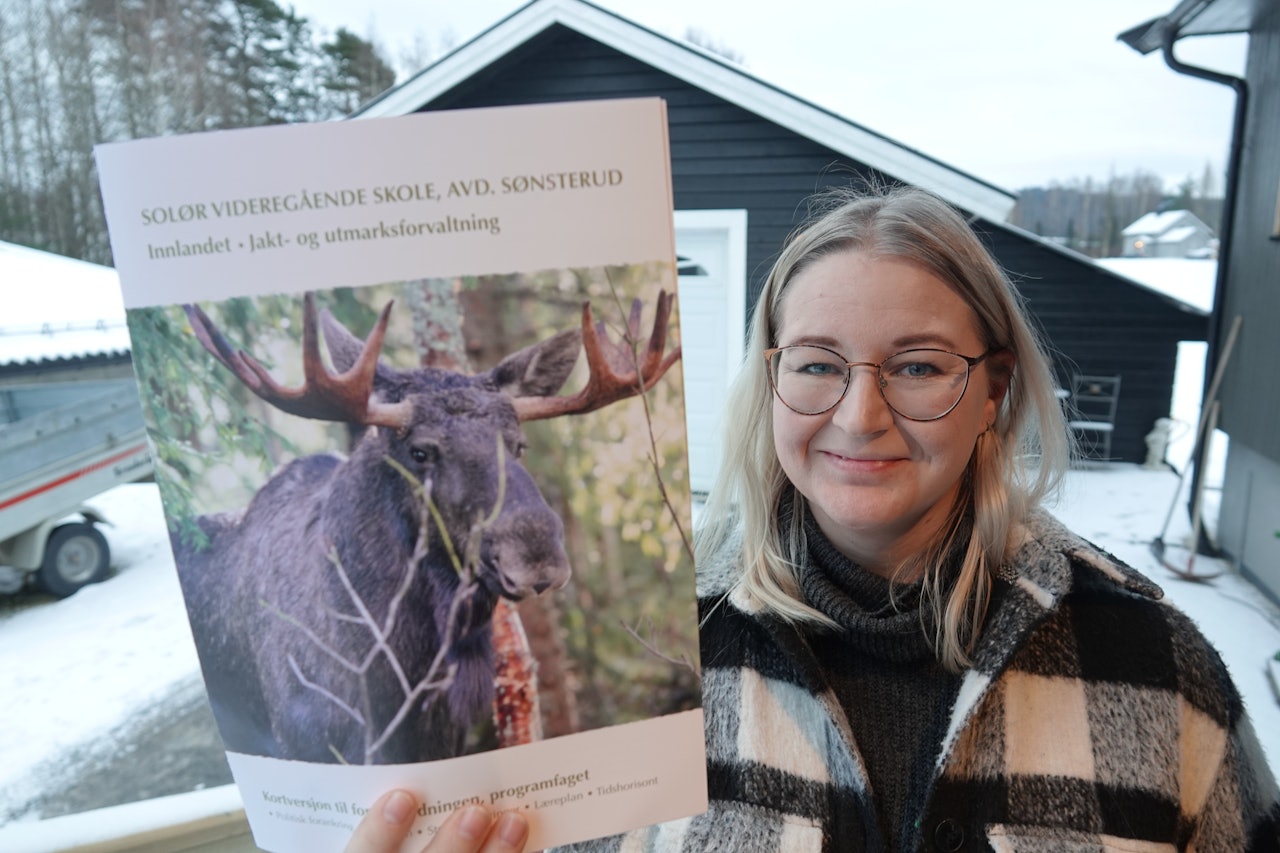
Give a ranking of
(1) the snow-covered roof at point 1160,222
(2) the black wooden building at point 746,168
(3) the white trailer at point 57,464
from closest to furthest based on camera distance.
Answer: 1. (3) the white trailer at point 57,464
2. (1) the snow-covered roof at point 1160,222
3. (2) the black wooden building at point 746,168

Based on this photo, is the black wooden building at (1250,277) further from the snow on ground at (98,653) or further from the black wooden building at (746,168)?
the snow on ground at (98,653)

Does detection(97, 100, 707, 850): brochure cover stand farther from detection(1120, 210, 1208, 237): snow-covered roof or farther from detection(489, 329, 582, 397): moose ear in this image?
detection(1120, 210, 1208, 237): snow-covered roof

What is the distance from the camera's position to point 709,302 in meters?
4.25

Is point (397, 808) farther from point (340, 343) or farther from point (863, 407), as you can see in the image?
point (863, 407)

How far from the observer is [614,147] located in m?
0.46

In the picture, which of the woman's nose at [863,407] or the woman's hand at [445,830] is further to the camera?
the woman's nose at [863,407]

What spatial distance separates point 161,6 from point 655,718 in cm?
383

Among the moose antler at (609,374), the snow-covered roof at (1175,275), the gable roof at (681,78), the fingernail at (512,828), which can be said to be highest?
the gable roof at (681,78)

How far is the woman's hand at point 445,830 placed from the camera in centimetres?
51

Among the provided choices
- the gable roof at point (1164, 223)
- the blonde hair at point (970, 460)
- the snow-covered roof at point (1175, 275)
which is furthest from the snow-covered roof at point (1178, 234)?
the blonde hair at point (970, 460)

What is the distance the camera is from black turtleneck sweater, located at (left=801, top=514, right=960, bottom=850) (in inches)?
31.1

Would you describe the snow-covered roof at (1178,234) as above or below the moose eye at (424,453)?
above

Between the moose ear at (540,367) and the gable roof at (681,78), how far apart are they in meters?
3.56

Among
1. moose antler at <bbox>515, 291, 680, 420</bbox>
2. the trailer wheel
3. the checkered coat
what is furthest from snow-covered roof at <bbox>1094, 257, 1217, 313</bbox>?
the trailer wheel
